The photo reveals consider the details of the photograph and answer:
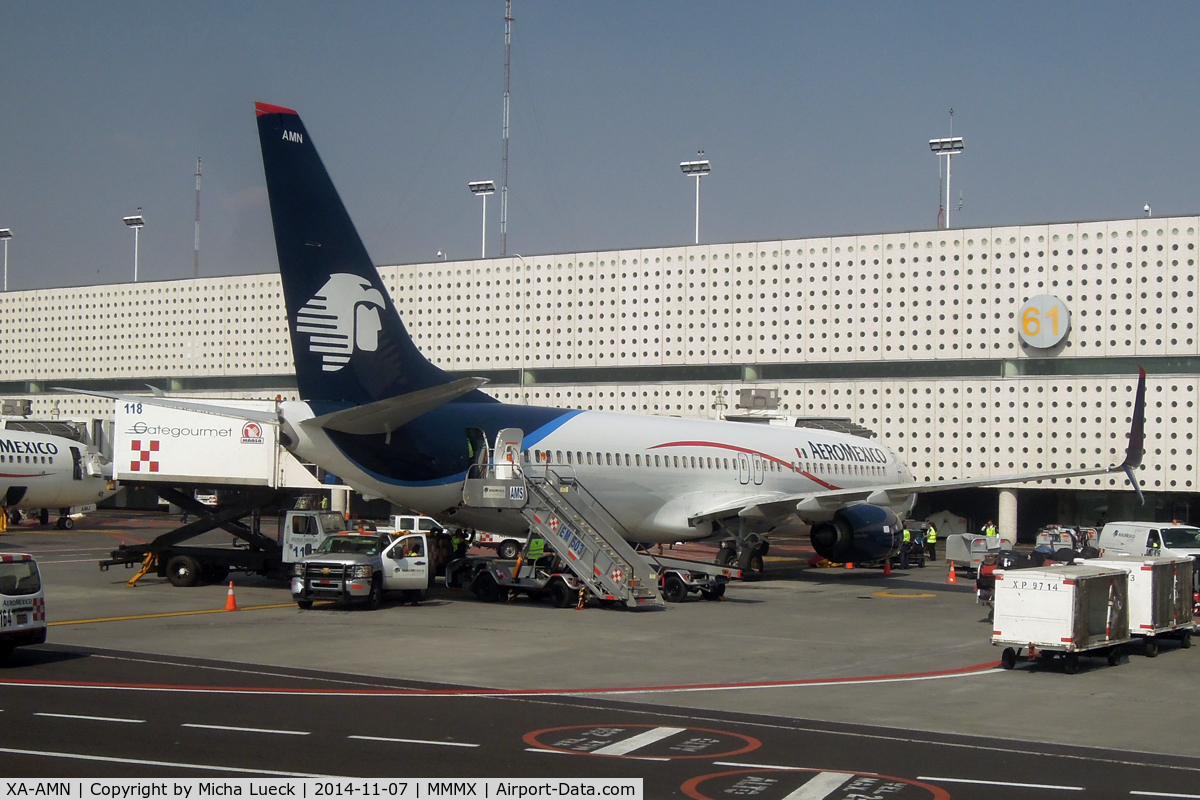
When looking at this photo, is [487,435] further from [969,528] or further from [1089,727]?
[969,528]

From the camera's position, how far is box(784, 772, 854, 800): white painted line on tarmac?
37.6 ft

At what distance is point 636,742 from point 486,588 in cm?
1714

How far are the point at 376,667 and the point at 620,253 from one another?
47431 mm

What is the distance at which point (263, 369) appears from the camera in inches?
2931

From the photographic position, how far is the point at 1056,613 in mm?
20359

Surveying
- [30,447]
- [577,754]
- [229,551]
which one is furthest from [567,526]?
[30,447]

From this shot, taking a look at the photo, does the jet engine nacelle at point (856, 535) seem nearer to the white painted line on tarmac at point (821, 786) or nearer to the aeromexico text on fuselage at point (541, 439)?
the aeromexico text on fuselage at point (541, 439)

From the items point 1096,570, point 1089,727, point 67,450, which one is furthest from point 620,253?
point 1089,727

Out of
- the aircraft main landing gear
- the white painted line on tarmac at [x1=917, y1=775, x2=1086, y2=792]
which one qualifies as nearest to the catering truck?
the aircraft main landing gear

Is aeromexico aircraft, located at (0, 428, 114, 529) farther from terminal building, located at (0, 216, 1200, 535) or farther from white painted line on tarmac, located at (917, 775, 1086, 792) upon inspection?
white painted line on tarmac, located at (917, 775, 1086, 792)

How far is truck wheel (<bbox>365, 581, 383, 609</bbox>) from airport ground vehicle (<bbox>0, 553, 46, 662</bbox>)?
9.92m

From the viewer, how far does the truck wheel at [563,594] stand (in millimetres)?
29531

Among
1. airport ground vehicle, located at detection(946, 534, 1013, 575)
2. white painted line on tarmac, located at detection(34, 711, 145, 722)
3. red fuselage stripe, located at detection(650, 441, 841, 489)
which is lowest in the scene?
airport ground vehicle, located at detection(946, 534, 1013, 575)

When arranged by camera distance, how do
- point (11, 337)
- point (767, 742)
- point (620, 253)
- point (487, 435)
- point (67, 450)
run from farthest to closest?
point (11, 337), point (620, 253), point (67, 450), point (487, 435), point (767, 742)
